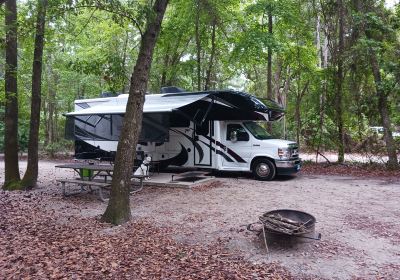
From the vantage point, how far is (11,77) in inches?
395

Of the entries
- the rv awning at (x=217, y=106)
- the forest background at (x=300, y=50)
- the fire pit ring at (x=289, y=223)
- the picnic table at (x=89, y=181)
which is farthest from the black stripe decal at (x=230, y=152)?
the fire pit ring at (x=289, y=223)

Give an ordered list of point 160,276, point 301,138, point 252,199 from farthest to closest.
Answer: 1. point 301,138
2. point 252,199
3. point 160,276

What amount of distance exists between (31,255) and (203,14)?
13.8 m

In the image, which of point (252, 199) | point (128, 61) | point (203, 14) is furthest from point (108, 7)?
point (128, 61)

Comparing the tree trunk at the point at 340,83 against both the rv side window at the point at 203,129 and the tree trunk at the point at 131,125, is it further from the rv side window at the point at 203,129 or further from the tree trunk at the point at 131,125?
the tree trunk at the point at 131,125

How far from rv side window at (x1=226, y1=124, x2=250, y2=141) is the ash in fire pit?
22.3ft

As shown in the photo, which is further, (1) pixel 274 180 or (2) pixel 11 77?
(1) pixel 274 180

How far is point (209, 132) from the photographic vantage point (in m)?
12.9

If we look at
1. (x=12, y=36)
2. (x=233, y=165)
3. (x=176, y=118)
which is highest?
(x=12, y=36)

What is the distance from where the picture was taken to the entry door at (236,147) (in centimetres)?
1248

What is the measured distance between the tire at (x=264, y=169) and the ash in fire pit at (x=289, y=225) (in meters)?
6.30

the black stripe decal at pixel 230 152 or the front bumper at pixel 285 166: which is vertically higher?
the black stripe decal at pixel 230 152

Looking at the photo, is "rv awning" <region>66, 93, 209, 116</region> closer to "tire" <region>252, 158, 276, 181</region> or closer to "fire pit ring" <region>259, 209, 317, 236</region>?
"tire" <region>252, 158, 276, 181</region>

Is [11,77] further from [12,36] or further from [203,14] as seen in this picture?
[203,14]
